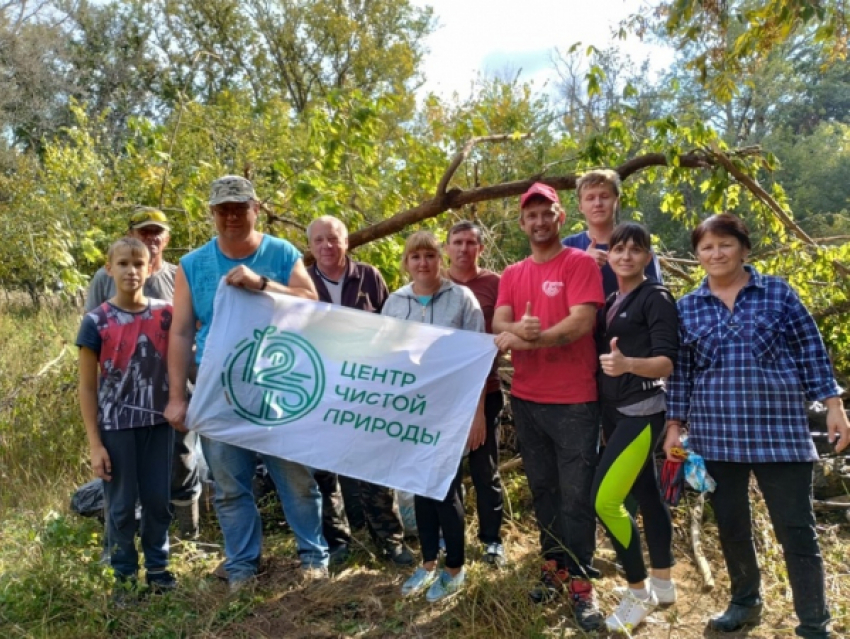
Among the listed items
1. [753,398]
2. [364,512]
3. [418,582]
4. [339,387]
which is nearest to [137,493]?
[339,387]

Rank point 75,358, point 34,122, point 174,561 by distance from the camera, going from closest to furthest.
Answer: point 174,561, point 75,358, point 34,122

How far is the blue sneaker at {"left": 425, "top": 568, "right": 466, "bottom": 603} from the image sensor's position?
3.30 m

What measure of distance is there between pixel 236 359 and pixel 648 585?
89.5 inches

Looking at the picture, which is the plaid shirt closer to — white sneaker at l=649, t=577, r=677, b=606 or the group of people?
the group of people

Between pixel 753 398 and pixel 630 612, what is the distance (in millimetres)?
1101

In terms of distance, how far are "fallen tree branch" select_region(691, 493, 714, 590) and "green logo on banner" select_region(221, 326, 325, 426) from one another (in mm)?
2285

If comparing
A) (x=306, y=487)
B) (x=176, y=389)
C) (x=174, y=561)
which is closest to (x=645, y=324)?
(x=306, y=487)

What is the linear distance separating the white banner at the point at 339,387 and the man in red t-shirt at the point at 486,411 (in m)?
0.26

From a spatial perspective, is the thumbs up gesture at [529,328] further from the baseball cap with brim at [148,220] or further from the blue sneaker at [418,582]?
the baseball cap with brim at [148,220]

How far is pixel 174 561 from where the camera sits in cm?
386

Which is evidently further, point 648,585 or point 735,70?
point 735,70

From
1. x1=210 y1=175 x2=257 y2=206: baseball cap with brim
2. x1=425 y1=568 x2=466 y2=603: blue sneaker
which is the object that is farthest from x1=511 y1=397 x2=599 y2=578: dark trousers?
x1=210 y1=175 x2=257 y2=206: baseball cap with brim

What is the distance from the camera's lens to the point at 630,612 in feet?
10.0

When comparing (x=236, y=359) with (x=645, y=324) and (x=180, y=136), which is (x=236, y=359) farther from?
(x=180, y=136)
